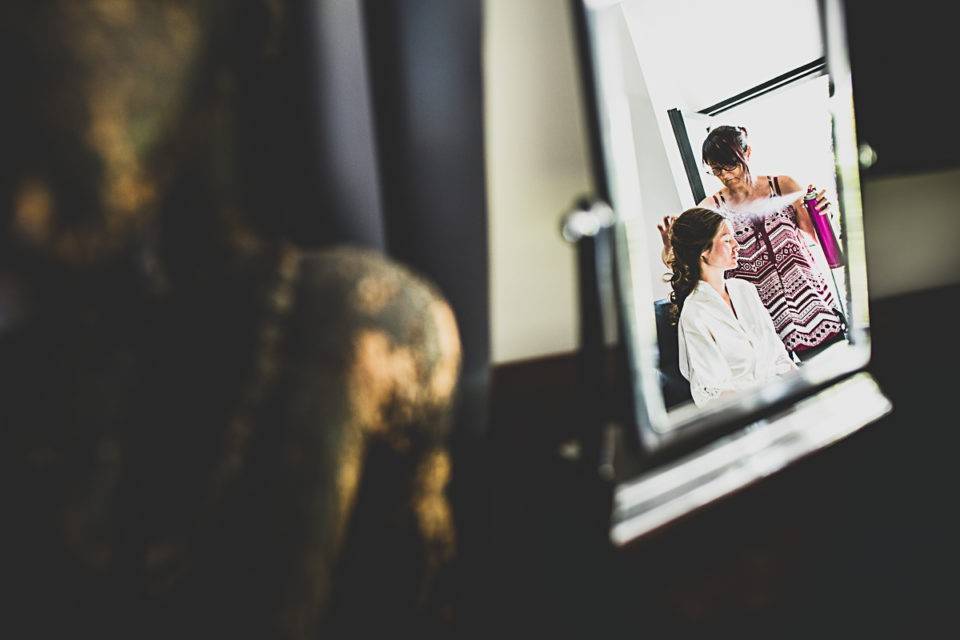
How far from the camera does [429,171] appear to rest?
647 millimetres

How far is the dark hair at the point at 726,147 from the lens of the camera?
2.87 ft

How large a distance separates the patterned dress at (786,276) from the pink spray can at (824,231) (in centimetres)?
3

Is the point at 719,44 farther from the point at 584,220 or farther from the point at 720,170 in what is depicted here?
the point at 584,220

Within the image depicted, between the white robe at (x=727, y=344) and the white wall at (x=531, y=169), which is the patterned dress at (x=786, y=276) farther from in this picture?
the white wall at (x=531, y=169)

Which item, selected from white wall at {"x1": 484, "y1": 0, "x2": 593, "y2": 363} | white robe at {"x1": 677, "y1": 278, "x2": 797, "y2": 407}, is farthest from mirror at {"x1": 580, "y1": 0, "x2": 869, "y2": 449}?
white wall at {"x1": 484, "y1": 0, "x2": 593, "y2": 363}

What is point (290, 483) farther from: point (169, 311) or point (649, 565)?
point (649, 565)

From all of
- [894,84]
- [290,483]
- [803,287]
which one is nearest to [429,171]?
[290,483]

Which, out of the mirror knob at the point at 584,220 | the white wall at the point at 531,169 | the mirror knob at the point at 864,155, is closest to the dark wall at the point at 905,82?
the mirror knob at the point at 864,155

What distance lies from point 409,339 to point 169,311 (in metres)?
0.17

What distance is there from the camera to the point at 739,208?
2.96ft

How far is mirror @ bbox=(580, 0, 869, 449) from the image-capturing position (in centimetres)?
76

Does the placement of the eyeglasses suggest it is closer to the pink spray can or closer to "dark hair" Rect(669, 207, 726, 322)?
"dark hair" Rect(669, 207, 726, 322)

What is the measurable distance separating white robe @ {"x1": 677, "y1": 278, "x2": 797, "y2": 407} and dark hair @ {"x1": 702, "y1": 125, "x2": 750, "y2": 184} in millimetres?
193

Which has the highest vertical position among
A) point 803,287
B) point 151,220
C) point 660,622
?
point 151,220
